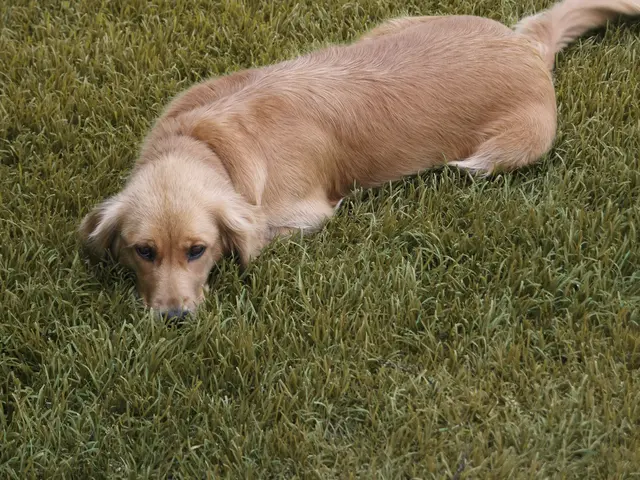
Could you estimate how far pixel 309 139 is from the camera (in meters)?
4.32

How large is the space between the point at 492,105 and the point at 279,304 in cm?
168

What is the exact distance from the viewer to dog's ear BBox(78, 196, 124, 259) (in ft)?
12.4

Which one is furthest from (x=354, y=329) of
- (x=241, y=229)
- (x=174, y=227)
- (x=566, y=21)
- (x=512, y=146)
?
(x=566, y=21)

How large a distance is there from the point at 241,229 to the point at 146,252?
42 centimetres

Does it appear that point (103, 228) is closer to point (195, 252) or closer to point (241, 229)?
point (195, 252)

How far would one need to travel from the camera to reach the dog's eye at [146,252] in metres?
3.68

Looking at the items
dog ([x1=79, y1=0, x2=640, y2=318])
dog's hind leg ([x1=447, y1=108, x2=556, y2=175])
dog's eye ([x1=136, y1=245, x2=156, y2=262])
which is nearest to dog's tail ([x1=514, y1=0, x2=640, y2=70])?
dog ([x1=79, y1=0, x2=640, y2=318])

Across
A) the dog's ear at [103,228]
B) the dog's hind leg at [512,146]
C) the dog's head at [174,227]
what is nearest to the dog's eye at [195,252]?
the dog's head at [174,227]

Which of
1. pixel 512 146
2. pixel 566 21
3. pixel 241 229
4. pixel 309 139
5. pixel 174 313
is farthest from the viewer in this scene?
pixel 566 21

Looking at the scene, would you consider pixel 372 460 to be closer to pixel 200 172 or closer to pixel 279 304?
pixel 279 304

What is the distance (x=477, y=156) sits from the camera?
4539 millimetres

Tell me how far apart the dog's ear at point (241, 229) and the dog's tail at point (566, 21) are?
204cm

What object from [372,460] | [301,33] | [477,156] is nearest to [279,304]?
[372,460]

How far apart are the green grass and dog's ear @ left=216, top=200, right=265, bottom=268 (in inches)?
3.0
